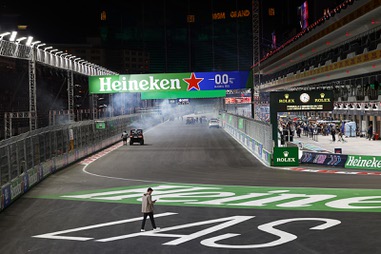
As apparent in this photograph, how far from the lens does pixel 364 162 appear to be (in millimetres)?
35625

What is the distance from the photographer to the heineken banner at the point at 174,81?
50.4 meters

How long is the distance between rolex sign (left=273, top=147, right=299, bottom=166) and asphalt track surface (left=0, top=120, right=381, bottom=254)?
Answer: 2.99 meters

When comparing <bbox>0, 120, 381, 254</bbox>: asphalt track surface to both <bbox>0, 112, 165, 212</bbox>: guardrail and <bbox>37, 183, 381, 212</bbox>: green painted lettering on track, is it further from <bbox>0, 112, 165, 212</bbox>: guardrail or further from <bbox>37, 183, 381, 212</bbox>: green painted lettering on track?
<bbox>0, 112, 165, 212</bbox>: guardrail

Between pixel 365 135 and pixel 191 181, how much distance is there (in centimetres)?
4075

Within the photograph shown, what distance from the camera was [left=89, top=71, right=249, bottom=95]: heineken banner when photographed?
5044 cm

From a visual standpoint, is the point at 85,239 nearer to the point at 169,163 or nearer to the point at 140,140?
the point at 169,163

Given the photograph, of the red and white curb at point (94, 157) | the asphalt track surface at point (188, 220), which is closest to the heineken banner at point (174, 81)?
the red and white curb at point (94, 157)

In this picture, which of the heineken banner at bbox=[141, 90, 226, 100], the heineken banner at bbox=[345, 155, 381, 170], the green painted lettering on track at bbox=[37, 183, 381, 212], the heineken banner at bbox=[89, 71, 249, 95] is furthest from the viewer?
the heineken banner at bbox=[141, 90, 226, 100]

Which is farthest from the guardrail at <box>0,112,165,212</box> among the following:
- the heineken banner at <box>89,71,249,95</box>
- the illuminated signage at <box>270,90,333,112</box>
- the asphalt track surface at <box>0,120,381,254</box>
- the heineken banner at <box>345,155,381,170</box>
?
the heineken banner at <box>345,155,381,170</box>

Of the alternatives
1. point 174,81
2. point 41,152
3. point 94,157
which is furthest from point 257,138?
point 41,152

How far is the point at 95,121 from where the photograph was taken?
54.3 m

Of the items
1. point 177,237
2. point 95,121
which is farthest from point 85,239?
point 95,121

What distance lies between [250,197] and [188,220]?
5.85 m

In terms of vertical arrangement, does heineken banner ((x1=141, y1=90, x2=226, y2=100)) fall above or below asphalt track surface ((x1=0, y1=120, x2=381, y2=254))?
above
